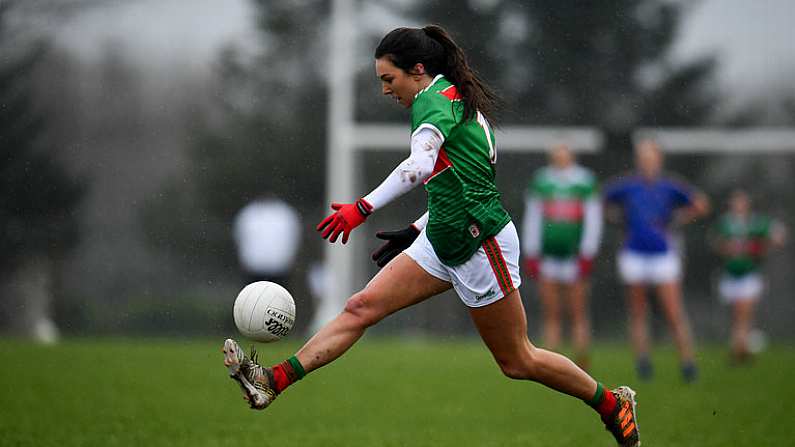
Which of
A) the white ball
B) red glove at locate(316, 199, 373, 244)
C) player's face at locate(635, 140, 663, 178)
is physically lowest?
player's face at locate(635, 140, 663, 178)

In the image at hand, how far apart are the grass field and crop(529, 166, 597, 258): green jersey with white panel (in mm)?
1336

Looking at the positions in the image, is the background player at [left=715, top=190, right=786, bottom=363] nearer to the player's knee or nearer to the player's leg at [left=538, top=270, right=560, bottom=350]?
the player's leg at [left=538, top=270, right=560, bottom=350]

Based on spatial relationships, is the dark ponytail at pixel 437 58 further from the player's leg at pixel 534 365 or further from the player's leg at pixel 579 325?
the player's leg at pixel 579 325

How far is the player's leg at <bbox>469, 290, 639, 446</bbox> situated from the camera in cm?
499

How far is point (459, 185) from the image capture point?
15.7ft

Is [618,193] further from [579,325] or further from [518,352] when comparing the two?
[518,352]

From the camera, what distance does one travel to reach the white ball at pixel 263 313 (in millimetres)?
4988

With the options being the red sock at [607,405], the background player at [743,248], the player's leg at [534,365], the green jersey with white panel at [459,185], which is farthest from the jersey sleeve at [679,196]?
the green jersey with white panel at [459,185]

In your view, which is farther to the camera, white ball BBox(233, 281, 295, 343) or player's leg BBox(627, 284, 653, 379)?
player's leg BBox(627, 284, 653, 379)

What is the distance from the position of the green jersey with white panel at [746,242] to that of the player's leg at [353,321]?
9845mm

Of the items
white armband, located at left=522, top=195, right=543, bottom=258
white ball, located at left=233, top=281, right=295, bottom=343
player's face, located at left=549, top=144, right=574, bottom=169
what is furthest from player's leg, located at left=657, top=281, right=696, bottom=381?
white ball, located at left=233, top=281, right=295, bottom=343

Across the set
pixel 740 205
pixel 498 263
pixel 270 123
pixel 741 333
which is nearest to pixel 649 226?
pixel 741 333

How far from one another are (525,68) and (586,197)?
354cm

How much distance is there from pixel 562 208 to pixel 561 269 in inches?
25.7
